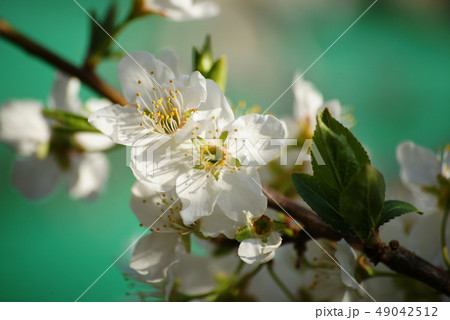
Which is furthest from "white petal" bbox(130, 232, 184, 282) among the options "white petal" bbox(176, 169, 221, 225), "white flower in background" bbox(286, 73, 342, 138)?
"white flower in background" bbox(286, 73, 342, 138)

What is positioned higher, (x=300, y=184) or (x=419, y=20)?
(x=300, y=184)

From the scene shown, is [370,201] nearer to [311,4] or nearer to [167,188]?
[167,188]

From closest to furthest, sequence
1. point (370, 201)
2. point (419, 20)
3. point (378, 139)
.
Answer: point (370, 201) < point (378, 139) < point (419, 20)

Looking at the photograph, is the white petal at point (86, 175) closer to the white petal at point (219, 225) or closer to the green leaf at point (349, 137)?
the white petal at point (219, 225)

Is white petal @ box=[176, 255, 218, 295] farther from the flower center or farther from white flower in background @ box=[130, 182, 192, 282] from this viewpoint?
the flower center

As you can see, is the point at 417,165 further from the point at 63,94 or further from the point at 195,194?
the point at 63,94

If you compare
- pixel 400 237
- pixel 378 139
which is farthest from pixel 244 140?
pixel 378 139

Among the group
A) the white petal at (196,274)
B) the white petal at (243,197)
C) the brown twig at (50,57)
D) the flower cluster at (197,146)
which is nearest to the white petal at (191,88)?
the flower cluster at (197,146)
